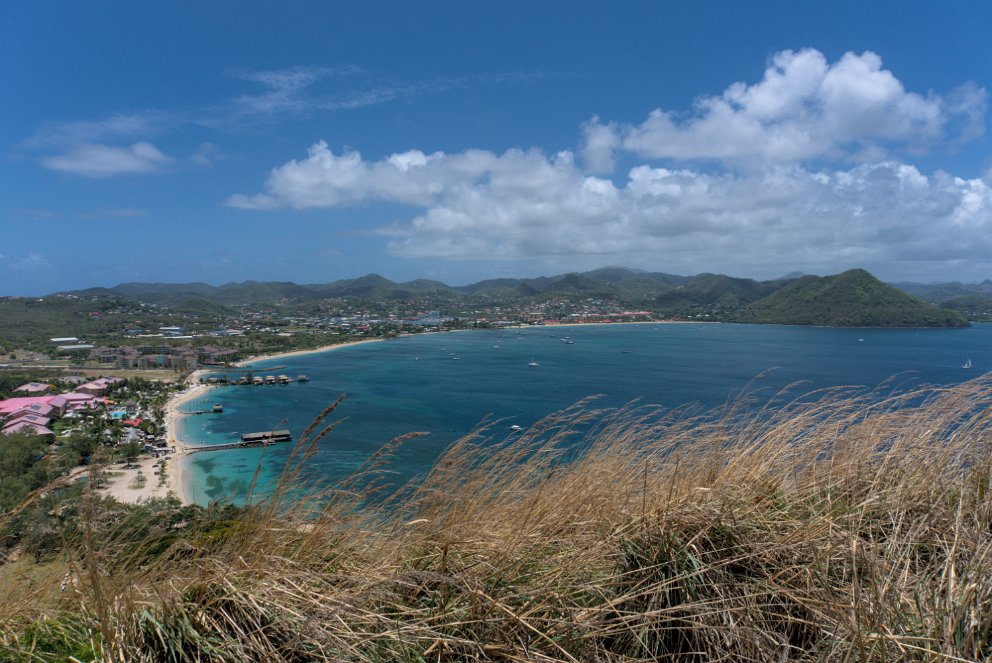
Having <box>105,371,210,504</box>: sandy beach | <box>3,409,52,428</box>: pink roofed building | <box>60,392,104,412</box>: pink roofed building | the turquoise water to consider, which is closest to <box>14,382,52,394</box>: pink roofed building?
<box>60,392,104,412</box>: pink roofed building

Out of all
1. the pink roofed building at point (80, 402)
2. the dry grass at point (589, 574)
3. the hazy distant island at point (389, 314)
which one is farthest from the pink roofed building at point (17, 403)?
the dry grass at point (589, 574)

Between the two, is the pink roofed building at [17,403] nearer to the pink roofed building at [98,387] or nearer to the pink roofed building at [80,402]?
the pink roofed building at [80,402]

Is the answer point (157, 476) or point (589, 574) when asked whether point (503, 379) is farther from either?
point (589, 574)

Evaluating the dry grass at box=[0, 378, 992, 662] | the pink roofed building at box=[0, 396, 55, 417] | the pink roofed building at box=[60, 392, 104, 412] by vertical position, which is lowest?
the pink roofed building at box=[60, 392, 104, 412]

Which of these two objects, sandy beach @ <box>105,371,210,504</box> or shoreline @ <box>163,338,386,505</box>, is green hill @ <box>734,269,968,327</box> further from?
sandy beach @ <box>105,371,210,504</box>

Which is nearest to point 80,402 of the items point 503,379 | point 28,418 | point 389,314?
point 28,418
